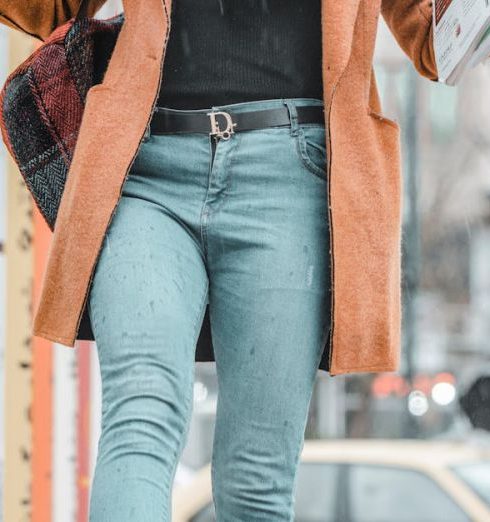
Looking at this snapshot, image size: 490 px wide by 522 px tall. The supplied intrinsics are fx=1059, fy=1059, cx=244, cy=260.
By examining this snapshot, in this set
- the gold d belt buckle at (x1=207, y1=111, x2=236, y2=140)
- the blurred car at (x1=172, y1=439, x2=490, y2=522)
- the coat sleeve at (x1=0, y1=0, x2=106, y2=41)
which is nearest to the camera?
the gold d belt buckle at (x1=207, y1=111, x2=236, y2=140)

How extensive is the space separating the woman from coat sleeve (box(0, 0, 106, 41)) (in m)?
0.03

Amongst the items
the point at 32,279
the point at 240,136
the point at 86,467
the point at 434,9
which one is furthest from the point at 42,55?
the point at 86,467

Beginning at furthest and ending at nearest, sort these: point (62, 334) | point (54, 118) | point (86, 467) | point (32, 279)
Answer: point (86, 467), point (32, 279), point (54, 118), point (62, 334)

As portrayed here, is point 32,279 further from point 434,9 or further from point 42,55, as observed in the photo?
point 434,9

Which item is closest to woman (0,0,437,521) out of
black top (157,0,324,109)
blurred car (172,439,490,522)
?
black top (157,0,324,109)

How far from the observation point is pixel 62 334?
70.9 inches

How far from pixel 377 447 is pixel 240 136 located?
18.9 feet

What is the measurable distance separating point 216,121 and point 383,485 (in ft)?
18.6

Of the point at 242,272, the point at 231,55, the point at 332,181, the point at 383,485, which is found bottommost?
the point at 383,485

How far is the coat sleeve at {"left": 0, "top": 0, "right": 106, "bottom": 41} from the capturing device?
1.96 m

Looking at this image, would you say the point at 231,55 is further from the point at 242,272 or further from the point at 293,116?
the point at 242,272

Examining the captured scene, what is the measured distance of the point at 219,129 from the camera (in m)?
1.81

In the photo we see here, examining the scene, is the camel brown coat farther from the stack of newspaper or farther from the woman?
the stack of newspaper

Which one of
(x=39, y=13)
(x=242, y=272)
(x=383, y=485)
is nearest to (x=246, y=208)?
(x=242, y=272)
